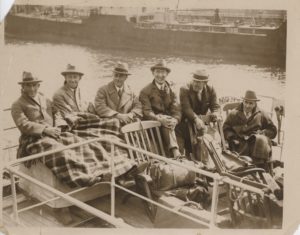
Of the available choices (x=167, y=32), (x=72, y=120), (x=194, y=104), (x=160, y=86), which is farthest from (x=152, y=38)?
(x=72, y=120)

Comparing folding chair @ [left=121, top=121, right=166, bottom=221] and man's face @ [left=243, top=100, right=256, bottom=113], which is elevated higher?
man's face @ [left=243, top=100, right=256, bottom=113]

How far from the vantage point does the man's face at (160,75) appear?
5.12 feet

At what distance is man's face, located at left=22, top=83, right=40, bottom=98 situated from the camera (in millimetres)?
1515

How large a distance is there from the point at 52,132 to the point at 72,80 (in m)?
0.19

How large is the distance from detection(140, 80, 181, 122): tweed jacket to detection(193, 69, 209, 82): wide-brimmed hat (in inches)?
3.8

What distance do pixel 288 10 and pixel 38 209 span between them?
108cm

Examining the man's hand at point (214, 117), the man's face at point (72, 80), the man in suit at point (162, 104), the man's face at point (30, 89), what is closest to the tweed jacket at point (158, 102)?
the man in suit at point (162, 104)

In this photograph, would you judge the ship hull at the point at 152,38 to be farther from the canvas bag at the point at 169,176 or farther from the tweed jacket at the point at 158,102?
the canvas bag at the point at 169,176

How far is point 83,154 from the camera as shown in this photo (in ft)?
4.95

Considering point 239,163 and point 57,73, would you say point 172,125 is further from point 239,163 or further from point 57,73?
point 57,73

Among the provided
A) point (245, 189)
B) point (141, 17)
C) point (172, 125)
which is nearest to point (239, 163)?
point (245, 189)

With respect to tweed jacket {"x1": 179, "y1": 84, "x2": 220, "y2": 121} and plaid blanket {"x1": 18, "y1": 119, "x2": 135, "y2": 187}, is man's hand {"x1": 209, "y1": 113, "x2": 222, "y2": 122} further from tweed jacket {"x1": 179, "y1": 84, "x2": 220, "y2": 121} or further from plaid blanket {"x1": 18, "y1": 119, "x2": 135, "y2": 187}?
plaid blanket {"x1": 18, "y1": 119, "x2": 135, "y2": 187}

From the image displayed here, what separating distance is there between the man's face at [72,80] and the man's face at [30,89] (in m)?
0.10

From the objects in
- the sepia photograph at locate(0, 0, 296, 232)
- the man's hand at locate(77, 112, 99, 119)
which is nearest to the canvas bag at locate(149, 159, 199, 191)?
the sepia photograph at locate(0, 0, 296, 232)
